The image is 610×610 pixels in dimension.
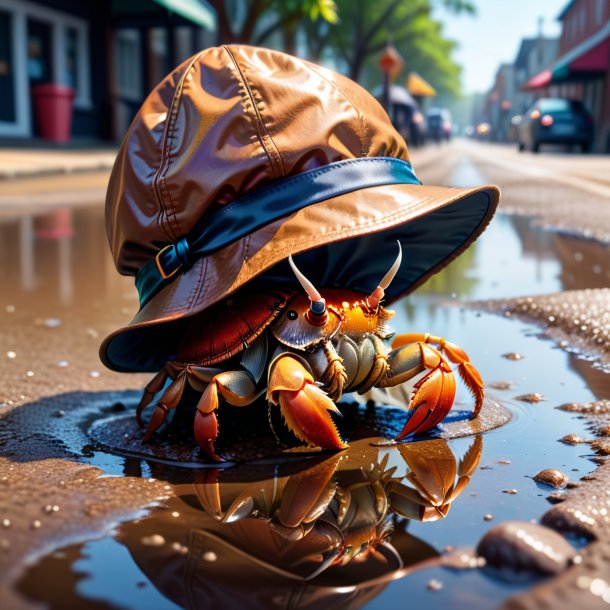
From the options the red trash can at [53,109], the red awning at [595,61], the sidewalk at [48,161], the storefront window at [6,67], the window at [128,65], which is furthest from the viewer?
the red awning at [595,61]

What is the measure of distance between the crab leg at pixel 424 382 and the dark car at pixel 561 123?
20781mm

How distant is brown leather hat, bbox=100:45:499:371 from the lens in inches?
76.2

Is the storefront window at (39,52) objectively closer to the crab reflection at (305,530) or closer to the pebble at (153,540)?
the crab reflection at (305,530)

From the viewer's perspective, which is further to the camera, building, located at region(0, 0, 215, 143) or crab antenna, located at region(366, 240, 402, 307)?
building, located at region(0, 0, 215, 143)

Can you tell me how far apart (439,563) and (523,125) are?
24271 mm

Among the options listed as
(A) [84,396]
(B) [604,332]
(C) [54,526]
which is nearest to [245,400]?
(C) [54,526]

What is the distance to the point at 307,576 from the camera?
1358 millimetres

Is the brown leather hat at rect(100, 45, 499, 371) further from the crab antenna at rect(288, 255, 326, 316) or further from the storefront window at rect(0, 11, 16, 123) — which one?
the storefront window at rect(0, 11, 16, 123)

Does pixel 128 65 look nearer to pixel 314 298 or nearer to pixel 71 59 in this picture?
pixel 71 59

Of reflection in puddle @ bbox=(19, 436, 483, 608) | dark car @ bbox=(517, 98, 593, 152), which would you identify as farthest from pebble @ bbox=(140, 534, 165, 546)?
dark car @ bbox=(517, 98, 593, 152)

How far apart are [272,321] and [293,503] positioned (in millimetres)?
476

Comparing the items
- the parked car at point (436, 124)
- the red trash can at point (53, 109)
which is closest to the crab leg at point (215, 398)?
the red trash can at point (53, 109)

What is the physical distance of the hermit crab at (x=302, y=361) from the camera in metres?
1.83

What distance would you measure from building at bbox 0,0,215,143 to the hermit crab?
15000 mm
